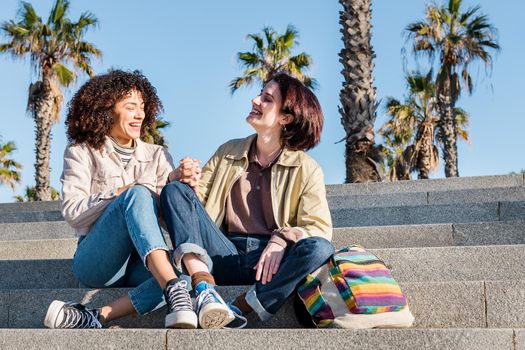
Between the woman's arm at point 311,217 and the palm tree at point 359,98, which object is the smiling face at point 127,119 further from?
the palm tree at point 359,98

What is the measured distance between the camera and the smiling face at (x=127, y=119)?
4.23 m

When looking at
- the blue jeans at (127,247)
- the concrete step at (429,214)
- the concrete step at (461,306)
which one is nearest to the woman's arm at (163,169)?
the blue jeans at (127,247)

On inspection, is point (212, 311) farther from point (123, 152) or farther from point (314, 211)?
point (123, 152)

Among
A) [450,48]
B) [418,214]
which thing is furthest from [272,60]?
[418,214]

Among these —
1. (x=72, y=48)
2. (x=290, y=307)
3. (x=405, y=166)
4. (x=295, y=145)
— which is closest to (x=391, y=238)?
(x=295, y=145)

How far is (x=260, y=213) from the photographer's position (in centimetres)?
399

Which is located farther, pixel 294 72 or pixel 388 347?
pixel 294 72

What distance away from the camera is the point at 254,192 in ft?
13.3

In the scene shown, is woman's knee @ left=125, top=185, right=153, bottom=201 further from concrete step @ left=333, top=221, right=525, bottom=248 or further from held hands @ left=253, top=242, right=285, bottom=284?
concrete step @ left=333, top=221, right=525, bottom=248

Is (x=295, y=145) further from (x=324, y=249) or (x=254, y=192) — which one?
(x=324, y=249)

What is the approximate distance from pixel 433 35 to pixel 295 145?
19903 mm

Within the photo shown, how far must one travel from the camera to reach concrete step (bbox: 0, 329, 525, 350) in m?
2.94

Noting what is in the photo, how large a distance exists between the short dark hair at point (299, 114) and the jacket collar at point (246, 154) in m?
0.06

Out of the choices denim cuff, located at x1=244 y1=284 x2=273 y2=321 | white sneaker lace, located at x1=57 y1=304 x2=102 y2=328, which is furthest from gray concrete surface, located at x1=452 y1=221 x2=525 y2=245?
white sneaker lace, located at x1=57 y1=304 x2=102 y2=328
